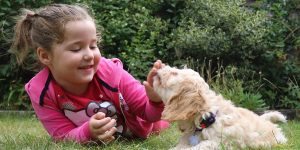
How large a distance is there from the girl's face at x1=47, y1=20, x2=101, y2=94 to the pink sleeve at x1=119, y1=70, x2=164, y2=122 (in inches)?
13.1

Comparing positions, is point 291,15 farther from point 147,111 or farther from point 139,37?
point 147,111

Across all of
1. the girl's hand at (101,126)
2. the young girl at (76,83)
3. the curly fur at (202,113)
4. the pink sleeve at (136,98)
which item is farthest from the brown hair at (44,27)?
the curly fur at (202,113)

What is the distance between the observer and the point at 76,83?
442 cm

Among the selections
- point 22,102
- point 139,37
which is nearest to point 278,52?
point 139,37

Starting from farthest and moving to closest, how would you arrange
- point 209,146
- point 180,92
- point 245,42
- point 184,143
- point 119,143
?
point 245,42
point 119,143
point 184,143
point 180,92
point 209,146

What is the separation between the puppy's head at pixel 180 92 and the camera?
373 cm

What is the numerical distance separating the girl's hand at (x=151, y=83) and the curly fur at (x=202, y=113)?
0.06 m

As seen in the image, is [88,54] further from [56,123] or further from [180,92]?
[180,92]

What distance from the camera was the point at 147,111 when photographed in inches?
174

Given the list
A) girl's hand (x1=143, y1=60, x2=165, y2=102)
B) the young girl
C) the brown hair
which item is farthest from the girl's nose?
girl's hand (x1=143, y1=60, x2=165, y2=102)

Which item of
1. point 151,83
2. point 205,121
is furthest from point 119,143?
point 205,121

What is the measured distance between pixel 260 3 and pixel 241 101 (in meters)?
2.23

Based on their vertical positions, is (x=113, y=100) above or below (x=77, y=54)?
below

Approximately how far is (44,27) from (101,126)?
1021mm
